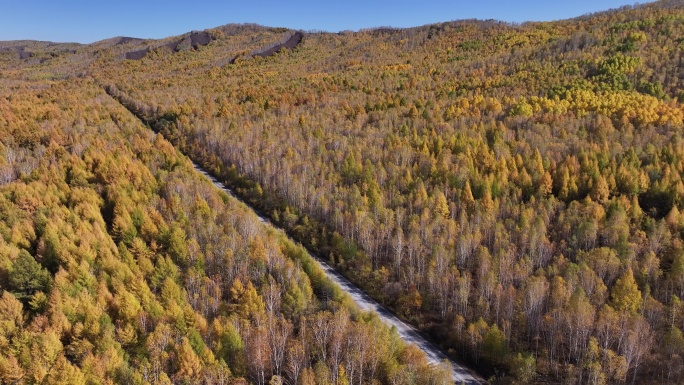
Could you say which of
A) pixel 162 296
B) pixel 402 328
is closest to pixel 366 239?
pixel 402 328

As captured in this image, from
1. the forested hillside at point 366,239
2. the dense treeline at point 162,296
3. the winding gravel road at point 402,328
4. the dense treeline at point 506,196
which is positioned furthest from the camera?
the dense treeline at point 506,196

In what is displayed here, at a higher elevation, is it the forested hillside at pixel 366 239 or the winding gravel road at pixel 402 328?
the forested hillside at pixel 366 239

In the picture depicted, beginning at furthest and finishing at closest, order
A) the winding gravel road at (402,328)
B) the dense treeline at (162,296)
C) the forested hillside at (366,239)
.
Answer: the winding gravel road at (402,328)
the forested hillside at (366,239)
the dense treeline at (162,296)

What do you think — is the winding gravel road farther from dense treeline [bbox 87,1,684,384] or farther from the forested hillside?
the forested hillside

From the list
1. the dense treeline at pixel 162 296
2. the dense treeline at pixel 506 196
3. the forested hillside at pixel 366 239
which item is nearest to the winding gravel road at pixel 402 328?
the dense treeline at pixel 506 196

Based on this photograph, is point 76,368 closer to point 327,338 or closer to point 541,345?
point 327,338

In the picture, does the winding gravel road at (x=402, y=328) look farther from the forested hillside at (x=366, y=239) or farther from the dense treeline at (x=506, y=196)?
the forested hillside at (x=366, y=239)
